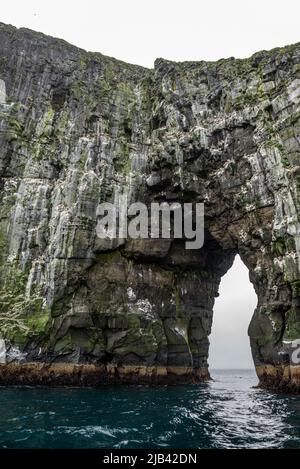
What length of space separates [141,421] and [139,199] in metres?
27.0

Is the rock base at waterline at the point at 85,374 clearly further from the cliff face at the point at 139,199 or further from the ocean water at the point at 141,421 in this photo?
the ocean water at the point at 141,421

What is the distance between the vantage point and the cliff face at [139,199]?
35.2 m

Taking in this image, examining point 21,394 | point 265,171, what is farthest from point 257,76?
point 21,394

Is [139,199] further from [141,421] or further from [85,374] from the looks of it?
[141,421]

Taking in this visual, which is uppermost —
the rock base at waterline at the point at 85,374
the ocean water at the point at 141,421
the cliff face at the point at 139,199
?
the cliff face at the point at 139,199

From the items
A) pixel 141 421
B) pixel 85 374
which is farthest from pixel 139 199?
pixel 141 421

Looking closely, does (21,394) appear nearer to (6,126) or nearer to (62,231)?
(62,231)

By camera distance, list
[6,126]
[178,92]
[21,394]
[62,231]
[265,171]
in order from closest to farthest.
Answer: [21,394] → [265,171] → [62,231] → [6,126] → [178,92]

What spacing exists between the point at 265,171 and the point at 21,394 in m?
29.7

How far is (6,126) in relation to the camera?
4244cm

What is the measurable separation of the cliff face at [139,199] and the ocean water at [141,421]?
7432mm

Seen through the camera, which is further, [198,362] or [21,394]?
[198,362]

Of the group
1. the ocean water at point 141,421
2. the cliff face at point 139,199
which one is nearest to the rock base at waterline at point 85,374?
the cliff face at point 139,199

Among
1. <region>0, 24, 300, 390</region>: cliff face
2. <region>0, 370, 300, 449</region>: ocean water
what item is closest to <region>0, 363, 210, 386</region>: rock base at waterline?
<region>0, 24, 300, 390</region>: cliff face
